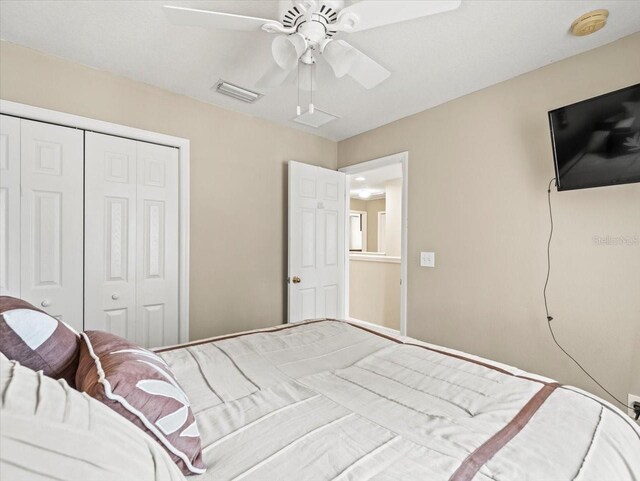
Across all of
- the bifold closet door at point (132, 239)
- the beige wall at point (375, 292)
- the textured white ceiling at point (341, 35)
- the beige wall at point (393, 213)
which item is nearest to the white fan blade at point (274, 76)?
the textured white ceiling at point (341, 35)

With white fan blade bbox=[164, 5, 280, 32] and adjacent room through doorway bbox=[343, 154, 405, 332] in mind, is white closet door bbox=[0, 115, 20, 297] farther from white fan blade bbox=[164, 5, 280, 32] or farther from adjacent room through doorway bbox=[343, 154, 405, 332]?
adjacent room through doorway bbox=[343, 154, 405, 332]

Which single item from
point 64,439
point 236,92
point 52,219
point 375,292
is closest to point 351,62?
point 236,92

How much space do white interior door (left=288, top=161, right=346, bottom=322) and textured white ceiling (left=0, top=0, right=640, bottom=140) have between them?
96 centimetres

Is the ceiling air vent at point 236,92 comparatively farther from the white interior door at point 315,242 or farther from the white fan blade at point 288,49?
the white fan blade at point 288,49

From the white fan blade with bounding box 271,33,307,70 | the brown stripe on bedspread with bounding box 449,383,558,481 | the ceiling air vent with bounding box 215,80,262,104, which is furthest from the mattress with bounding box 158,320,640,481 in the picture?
the ceiling air vent with bounding box 215,80,262,104

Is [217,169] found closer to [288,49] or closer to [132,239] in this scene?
[132,239]

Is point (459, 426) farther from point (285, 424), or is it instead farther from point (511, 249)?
point (511, 249)

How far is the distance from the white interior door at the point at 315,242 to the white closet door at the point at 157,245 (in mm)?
1048

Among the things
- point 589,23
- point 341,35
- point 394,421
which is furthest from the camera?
point 341,35

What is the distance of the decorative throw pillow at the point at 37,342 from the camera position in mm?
774

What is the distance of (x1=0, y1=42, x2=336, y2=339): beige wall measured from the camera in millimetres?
2033

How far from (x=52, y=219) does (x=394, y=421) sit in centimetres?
233

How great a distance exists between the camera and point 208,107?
2.70 m

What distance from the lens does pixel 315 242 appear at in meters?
3.29
